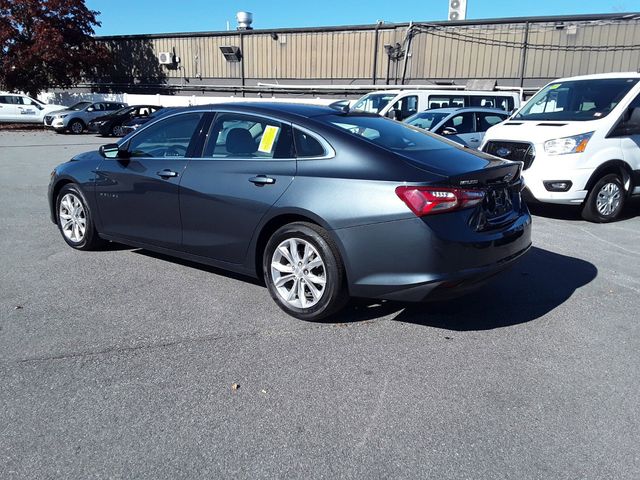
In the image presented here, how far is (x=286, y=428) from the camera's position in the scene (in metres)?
2.77

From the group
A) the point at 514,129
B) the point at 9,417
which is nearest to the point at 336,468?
the point at 9,417

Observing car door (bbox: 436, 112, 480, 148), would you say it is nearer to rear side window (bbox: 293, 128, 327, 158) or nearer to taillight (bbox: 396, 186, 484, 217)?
rear side window (bbox: 293, 128, 327, 158)

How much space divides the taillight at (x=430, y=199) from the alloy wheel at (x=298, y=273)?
2.58 feet

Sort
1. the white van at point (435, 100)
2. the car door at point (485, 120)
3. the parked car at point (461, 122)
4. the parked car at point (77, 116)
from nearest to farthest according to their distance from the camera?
the parked car at point (461, 122)
the car door at point (485, 120)
the white van at point (435, 100)
the parked car at point (77, 116)

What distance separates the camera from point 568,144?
7.25 m

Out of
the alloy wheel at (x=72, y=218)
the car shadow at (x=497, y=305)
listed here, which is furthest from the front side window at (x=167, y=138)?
the car shadow at (x=497, y=305)

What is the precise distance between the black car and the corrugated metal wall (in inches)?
275

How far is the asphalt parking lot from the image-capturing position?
100 inches

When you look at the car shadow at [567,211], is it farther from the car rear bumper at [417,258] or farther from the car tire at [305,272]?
the car tire at [305,272]

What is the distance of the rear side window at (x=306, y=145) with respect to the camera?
13.1ft

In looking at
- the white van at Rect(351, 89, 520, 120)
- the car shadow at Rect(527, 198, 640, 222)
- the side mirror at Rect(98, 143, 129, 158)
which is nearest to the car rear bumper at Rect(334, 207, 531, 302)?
the side mirror at Rect(98, 143, 129, 158)

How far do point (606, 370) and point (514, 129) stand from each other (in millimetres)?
5293

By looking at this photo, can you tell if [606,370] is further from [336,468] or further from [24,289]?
[24,289]

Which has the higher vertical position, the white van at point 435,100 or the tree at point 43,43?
the tree at point 43,43
